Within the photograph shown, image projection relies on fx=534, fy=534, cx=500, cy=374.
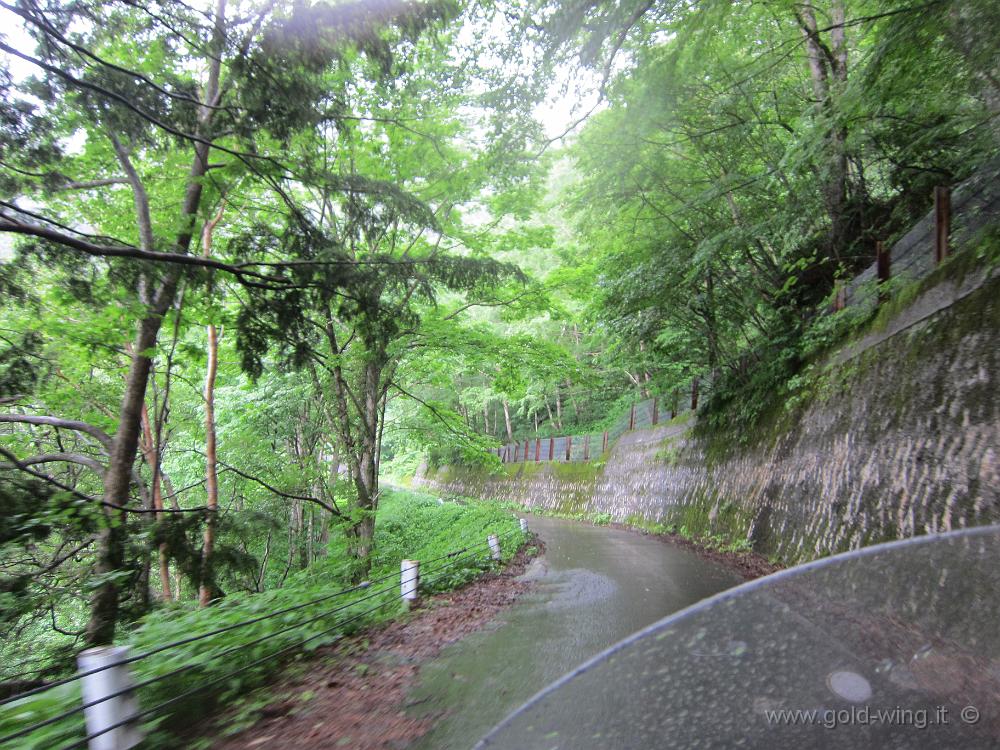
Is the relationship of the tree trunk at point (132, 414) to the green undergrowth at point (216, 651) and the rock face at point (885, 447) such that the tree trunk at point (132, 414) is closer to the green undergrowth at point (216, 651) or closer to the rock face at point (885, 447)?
the green undergrowth at point (216, 651)

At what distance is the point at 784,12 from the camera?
9.07m

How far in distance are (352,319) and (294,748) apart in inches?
168

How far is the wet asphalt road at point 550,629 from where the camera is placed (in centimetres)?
410

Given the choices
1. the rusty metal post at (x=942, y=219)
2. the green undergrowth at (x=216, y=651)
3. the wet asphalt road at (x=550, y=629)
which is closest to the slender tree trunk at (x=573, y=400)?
the wet asphalt road at (x=550, y=629)

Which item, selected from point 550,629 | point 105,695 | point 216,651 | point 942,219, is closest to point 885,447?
point 942,219

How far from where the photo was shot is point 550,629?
19.9ft

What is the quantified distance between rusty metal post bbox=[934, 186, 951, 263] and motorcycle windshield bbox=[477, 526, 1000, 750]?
24.2 feet

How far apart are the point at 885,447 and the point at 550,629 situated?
15.3ft

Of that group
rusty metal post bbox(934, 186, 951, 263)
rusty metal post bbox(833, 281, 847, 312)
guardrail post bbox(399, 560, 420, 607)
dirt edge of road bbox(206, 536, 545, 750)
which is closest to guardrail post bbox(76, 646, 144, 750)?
dirt edge of road bbox(206, 536, 545, 750)

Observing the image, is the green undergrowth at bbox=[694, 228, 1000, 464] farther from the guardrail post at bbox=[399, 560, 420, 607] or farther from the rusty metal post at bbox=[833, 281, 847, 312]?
the guardrail post at bbox=[399, 560, 420, 607]

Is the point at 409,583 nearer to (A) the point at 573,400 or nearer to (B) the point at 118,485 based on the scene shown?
(B) the point at 118,485

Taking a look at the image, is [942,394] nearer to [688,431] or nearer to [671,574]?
[671,574]

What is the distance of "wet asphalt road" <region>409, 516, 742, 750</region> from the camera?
410 centimetres

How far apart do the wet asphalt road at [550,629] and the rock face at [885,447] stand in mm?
1506
